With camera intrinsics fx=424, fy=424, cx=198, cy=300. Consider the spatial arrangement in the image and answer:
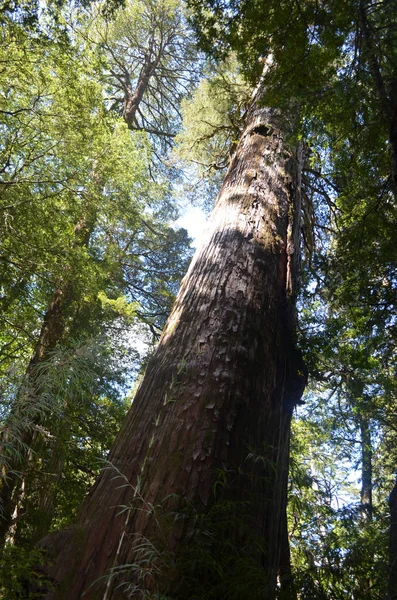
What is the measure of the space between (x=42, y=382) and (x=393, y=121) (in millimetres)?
3760

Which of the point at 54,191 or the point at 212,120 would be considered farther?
the point at 212,120

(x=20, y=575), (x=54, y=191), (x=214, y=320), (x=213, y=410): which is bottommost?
(x=20, y=575)

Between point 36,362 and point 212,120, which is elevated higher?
point 212,120

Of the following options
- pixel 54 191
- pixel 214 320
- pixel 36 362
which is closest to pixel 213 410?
pixel 214 320

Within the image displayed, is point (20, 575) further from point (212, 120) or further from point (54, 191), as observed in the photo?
point (212, 120)

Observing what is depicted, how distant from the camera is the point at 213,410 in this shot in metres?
2.63

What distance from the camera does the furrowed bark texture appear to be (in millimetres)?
2135

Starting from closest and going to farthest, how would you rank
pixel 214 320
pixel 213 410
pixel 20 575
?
pixel 20 575 → pixel 213 410 → pixel 214 320

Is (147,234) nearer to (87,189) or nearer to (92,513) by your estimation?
(87,189)

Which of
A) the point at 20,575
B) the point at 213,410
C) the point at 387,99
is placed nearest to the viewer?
the point at 20,575

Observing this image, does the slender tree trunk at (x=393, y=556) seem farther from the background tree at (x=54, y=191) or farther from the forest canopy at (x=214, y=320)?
the background tree at (x=54, y=191)

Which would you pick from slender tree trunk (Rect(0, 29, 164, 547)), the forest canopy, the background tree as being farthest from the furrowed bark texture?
the background tree

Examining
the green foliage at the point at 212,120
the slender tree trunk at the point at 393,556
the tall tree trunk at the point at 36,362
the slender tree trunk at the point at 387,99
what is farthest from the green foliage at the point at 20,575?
the green foliage at the point at 212,120

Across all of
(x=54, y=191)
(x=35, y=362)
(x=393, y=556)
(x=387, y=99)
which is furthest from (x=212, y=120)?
(x=393, y=556)
